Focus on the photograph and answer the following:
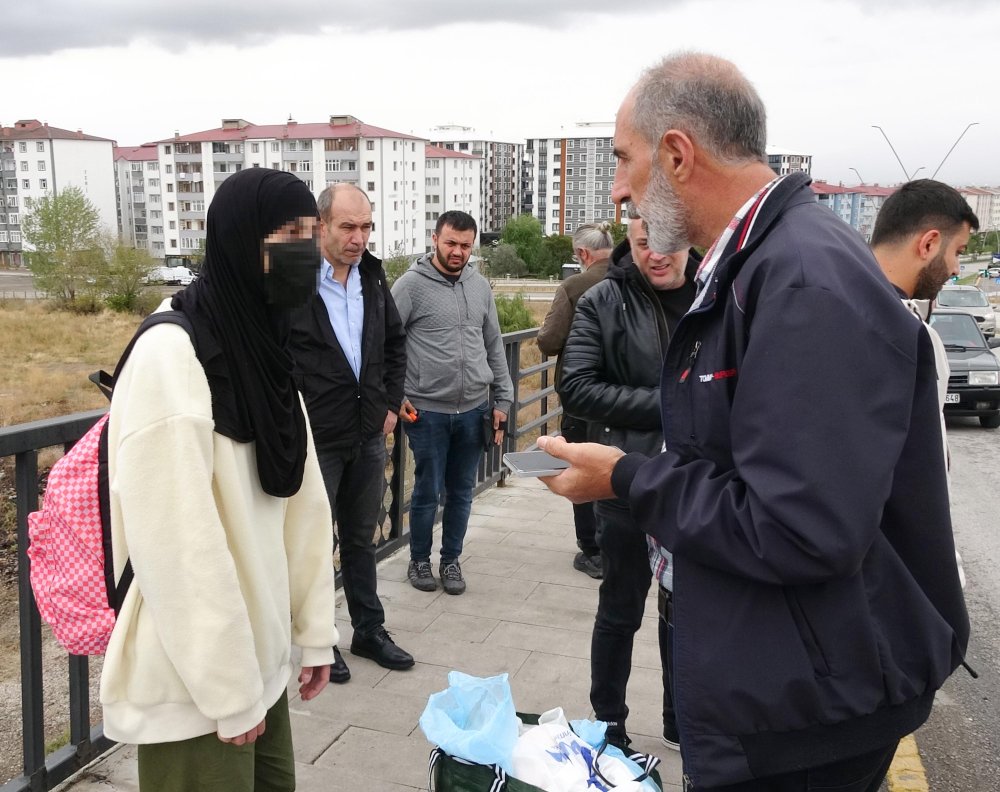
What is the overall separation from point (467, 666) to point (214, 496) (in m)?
2.76

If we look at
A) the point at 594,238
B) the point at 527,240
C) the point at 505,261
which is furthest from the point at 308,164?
the point at 594,238

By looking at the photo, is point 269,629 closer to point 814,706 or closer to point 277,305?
point 277,305

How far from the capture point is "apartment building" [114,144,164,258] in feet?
351

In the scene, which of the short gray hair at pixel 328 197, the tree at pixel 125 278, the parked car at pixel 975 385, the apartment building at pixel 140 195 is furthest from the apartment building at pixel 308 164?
the short gray hair at pixel 328 197

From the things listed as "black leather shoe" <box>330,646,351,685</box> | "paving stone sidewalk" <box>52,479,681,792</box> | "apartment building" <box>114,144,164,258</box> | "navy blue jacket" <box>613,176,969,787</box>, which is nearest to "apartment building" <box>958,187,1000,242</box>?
"apartment building" <box>114,144,164,258</box>

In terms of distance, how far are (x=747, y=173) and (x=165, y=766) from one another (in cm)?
178

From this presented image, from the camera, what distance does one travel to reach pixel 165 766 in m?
1.94

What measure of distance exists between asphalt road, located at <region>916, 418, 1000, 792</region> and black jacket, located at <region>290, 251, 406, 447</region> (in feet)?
9.73

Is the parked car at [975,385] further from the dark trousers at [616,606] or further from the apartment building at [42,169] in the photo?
the apartment building at [42,169]

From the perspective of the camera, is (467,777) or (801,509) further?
(467,777)

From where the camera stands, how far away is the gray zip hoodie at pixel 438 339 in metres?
5.31

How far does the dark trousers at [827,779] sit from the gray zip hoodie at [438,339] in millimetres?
3777

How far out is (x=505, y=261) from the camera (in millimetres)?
82625

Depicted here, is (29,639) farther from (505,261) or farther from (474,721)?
(505,261)
